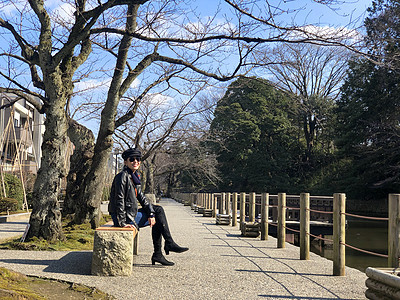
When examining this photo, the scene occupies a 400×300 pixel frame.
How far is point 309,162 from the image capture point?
4547 cm

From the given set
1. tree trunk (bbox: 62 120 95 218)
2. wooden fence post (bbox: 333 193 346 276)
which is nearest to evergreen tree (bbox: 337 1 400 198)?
tree trunk (bbox: 62 120 95 218)

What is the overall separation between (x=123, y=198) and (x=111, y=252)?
845mm

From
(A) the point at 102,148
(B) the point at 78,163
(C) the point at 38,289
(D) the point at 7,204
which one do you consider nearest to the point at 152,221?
(C) the point at 38,289

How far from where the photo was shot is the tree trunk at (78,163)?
1464cm

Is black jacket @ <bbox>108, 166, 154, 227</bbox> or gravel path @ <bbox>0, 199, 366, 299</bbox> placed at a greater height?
black jacket @ <bbox>108, 166, 154, 227</bbox>

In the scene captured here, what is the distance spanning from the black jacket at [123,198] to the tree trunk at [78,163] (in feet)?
24.3

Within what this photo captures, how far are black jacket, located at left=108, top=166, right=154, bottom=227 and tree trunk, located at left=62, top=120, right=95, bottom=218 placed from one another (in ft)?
24.3

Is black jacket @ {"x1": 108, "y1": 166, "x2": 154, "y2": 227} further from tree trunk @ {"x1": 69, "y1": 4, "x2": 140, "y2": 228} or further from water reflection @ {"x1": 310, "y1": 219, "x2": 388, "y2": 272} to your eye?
water reflection @ {"x1": 310, "y1": 219, "x2": 388, "y2": 272}

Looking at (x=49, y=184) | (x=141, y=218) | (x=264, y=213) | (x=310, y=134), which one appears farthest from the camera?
(x=310, y=134)

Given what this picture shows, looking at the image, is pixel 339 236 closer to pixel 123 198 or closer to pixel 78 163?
pixel 123 198

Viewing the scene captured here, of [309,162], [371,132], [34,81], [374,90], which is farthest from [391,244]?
[309,162]

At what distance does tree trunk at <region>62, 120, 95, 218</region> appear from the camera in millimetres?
14641

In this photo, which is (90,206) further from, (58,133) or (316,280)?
(316,280)

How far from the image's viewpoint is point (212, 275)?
272 inches
